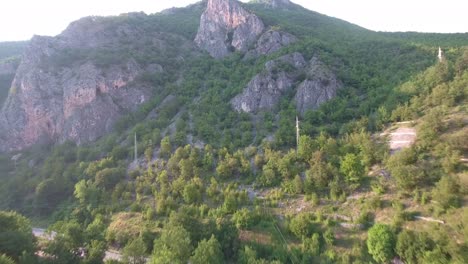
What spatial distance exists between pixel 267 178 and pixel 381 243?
14.9 meters

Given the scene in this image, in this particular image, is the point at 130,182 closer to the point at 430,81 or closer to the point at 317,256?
the point at 317,256

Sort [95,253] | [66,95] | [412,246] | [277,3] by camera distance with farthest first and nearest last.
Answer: [277,3]
[66,95]
[95,253]
[412,246]

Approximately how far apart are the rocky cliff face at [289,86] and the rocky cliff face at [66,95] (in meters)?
24.3

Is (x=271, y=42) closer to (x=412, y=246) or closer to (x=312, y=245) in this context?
(x=312, y=245)

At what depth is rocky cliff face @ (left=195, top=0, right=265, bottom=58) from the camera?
3049 inches

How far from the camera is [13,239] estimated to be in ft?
79.8

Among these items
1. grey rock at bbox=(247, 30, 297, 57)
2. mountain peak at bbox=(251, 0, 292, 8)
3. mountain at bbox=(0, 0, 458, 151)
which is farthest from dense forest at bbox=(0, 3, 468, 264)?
mountain peak at bbox=(251, 0, 292, 8)

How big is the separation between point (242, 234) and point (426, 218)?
16044 millimetres

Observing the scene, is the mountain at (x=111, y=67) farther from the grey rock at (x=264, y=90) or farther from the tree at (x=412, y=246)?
the tree at (x=412, y=246)

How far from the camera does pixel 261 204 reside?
113 ft

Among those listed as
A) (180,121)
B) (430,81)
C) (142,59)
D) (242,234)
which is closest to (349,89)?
(430,81)

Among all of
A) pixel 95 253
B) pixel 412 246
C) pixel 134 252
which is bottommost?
pixel 95 253

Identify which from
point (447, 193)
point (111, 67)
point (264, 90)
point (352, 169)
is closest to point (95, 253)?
point (352, 169)

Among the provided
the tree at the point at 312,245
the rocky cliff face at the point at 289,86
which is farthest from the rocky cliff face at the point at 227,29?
the tree at the point at 312,245
